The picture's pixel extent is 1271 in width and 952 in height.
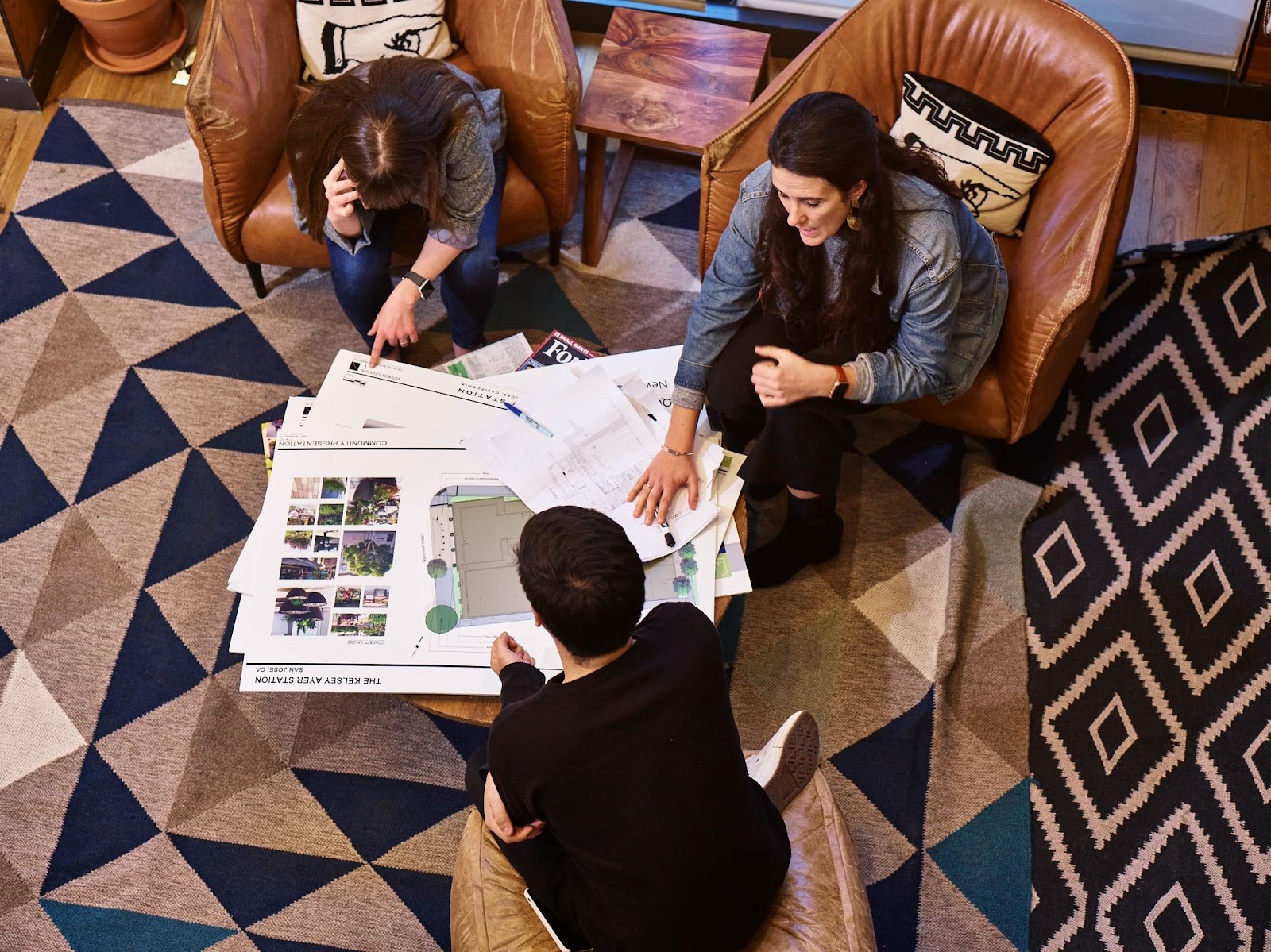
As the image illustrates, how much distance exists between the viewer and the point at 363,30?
242 centimetres

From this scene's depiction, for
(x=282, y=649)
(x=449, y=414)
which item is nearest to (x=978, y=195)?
(x=449, y=414)

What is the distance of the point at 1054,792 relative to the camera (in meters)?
2.18

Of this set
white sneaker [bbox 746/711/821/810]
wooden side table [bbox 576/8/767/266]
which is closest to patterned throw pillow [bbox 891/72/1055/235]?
wooden side table [bbox 576/8/767/266]

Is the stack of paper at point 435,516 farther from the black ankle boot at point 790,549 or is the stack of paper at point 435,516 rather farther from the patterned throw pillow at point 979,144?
the patterned throw pillow at point 979,144

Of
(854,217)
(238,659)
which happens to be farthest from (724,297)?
(238,659)

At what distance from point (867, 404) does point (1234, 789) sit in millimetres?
1037

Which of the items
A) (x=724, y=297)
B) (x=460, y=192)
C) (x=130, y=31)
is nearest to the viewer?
(x=724, y=297)

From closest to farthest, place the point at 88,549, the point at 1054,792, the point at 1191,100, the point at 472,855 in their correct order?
1. the point at 472,855
2. the point at 1054,792
3. the point at 88,549
4. the point at 1191,100

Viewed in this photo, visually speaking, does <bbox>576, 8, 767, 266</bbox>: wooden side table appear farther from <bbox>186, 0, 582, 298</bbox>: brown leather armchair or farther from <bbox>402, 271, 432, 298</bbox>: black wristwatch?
<bbox>402, 271, 432, 298</bbox>: black wristwatch

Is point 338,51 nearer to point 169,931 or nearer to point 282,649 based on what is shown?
point 282,649

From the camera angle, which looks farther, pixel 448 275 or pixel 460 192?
pixel 448 275

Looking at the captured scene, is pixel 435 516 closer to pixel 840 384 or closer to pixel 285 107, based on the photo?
pixel 840 384

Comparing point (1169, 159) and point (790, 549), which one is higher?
point (1169, 159)

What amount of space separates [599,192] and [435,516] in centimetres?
107
